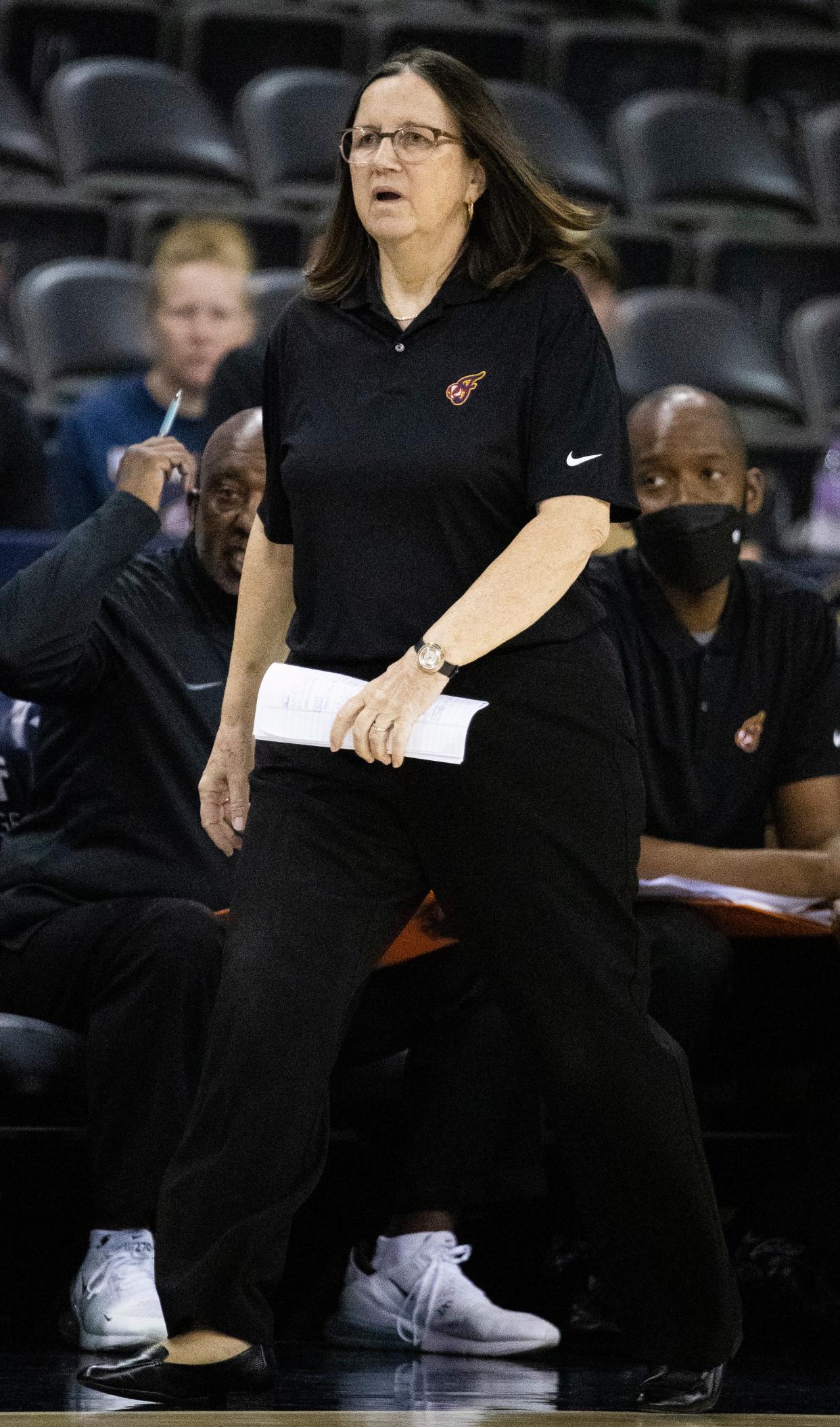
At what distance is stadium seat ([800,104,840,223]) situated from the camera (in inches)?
255

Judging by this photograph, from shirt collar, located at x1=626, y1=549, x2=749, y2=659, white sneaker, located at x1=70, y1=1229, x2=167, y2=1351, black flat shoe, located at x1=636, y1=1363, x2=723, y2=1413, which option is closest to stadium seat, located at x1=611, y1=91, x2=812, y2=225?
shirt collar, located at x1=626, y1=549, x2=749, y2=659

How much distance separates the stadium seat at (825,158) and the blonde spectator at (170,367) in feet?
8.56

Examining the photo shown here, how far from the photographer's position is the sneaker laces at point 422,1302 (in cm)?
252

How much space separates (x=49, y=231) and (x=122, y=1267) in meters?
4.07

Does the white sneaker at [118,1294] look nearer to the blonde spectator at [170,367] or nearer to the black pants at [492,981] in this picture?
the black pants at [492,981]

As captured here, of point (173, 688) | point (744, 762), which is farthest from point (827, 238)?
point (173, 688)

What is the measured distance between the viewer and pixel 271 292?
17.3 ft

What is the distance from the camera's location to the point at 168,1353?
1.95 meters

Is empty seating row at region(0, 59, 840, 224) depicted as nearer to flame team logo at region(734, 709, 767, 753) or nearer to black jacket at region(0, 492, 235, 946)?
flame team logo at region(734, 709, 767, 753)

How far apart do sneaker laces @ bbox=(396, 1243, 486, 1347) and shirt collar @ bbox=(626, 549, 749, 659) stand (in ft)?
3.27

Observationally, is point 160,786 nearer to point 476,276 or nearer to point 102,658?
point 102,658

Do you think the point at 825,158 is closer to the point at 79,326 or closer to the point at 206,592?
the point at 79,326

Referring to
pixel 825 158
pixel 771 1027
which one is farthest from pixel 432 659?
pixel 825 158

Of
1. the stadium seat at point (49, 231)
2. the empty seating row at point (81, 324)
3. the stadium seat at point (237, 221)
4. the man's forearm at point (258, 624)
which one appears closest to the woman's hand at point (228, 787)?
the man's forearm at point (258, 624)
